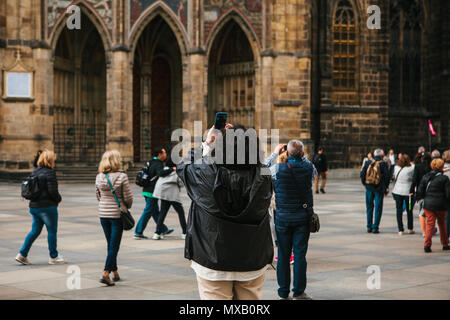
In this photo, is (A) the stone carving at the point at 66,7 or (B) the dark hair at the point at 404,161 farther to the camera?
(A) the stone carving at the point at 66,7

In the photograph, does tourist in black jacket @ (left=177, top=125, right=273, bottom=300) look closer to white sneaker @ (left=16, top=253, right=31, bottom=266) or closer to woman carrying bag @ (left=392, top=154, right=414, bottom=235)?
white sneaker @ (left=16, top=253, right=31, bottom=266)

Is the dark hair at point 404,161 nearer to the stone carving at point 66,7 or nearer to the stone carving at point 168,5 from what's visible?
the stone carving at point 168,5

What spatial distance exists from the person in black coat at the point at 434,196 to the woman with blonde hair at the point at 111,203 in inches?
203

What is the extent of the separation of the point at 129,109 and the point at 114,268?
816 inches

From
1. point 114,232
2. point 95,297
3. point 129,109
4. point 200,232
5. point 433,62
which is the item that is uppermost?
point 433,62

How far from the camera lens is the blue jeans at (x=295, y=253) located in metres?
7.57

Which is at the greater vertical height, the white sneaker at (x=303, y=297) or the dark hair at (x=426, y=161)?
the dark hair at (x=426, y=161)

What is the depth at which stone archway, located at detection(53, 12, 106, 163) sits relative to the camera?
30.4m

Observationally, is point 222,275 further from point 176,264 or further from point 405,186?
point 405,186

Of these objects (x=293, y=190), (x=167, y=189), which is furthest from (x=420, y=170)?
(x=293, y=190)

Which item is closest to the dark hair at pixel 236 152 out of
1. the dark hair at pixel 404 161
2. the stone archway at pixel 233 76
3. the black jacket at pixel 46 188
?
the black jacket at pixel 46 188
